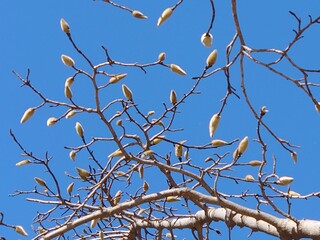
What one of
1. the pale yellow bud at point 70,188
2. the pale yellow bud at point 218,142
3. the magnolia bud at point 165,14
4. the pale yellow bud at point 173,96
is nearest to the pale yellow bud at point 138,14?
the magnolia bud at point 165,14

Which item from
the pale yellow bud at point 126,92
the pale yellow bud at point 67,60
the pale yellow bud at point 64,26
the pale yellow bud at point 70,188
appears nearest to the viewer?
the pale yellow bud at point 64,26

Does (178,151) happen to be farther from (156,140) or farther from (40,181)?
(40,181)

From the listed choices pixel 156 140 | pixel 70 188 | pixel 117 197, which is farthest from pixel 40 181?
pixel 156 140

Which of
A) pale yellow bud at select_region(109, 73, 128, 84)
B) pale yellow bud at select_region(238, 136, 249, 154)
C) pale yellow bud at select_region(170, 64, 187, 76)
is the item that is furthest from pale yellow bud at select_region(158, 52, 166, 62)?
pale yellow bud at select_region(238, 136, 249, 154)

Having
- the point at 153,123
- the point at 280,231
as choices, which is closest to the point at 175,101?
the point at 153,123

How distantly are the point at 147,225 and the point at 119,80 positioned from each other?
0.99 metres

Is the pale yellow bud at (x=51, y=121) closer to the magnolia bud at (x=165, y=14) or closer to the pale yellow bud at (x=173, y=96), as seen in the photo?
the pale yellow bud at (x=173, y=96)

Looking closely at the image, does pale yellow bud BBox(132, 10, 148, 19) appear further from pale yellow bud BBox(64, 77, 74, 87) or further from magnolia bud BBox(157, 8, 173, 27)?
pale yellow bud BBox(64, 77, 74, 87)

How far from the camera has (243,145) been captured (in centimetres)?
285

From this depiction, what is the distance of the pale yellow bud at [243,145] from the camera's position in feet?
9.25

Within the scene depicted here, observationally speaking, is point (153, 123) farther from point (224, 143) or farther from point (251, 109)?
point (251, 109)

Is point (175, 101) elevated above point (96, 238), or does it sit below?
above

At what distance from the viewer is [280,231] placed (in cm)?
288

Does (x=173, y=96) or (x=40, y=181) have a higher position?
(x=173, y=96)
